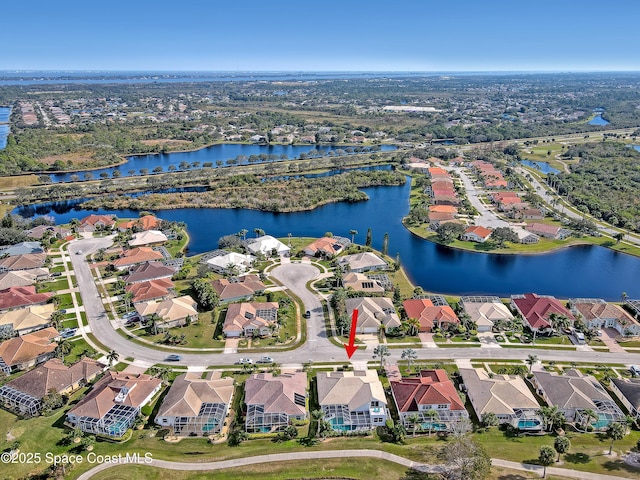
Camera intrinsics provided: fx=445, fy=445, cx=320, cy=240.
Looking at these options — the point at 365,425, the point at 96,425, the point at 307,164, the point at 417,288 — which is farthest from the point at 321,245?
the point at 307,164

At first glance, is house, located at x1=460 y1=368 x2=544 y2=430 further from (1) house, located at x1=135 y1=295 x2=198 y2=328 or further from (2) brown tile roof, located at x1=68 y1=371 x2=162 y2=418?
(1) house, located at x1=135 y1=295 x2=198 y2=328

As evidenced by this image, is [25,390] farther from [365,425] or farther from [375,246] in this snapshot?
[375,246]

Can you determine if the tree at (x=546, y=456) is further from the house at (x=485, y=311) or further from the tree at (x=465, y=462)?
the house at (x=485, y=311)

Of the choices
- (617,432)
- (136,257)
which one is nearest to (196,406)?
(617,432)

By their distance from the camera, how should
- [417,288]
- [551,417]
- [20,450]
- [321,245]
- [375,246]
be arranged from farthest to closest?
[375,246]
[321,245]
[417,288]
[551,417]
[20,450]

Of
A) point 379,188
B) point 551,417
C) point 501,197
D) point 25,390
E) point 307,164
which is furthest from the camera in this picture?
point 307,164

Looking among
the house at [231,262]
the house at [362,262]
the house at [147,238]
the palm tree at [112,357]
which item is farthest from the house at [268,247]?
the palm tree at [112,357]
